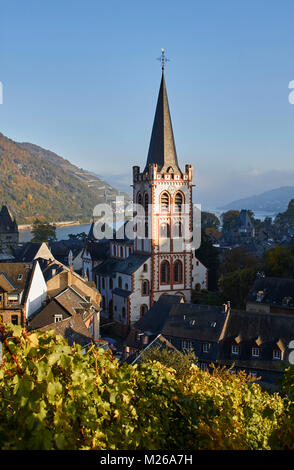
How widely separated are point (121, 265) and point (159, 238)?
6245mm

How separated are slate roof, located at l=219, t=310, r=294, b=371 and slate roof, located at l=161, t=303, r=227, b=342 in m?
0.76

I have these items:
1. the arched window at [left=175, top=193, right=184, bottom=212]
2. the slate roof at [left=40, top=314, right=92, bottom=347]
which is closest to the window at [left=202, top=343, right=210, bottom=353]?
the slate roof at [left=40, top=314, right=92, bottom=347]

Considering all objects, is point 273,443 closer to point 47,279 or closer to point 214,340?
point 214,340

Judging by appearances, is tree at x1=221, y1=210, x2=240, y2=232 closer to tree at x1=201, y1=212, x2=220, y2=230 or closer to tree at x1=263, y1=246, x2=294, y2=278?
tree at x1=201, y1=212, x2=220, y2=230

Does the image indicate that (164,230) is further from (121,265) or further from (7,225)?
(7,225)

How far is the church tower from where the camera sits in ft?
147

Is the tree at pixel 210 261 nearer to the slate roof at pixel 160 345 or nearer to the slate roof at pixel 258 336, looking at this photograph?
the slate roof at pixel 258 336

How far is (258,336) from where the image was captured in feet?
92.5

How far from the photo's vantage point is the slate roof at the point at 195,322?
29719 millimetres

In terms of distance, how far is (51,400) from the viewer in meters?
5.93

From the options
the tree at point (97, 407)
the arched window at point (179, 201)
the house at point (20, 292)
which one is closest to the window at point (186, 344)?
the house at point (20, 292)

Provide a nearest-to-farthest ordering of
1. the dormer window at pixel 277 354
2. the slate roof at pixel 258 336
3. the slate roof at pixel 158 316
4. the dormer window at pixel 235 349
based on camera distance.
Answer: the dormer window at pixel 277 354
the slate roof at pixel 258 336
the dormer window at pixel 235 349
the slate roof at pixel 158 316

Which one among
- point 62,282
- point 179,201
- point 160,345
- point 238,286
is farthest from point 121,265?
point 160,345
